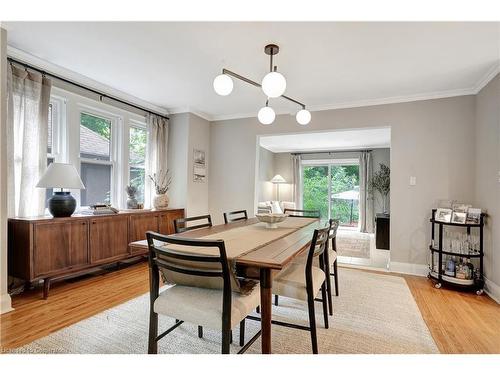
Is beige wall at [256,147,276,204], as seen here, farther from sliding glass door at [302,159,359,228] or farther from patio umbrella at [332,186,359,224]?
patio umbrella at [332,186,359,224]

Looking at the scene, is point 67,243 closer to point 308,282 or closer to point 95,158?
point 95,158

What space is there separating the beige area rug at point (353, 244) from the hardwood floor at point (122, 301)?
4.73 ft

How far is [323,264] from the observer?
7.25 ft

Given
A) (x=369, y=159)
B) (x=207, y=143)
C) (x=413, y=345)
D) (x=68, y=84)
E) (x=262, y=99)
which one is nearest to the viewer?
(x=413, y=345)

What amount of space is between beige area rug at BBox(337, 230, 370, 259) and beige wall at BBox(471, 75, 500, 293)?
1.83m

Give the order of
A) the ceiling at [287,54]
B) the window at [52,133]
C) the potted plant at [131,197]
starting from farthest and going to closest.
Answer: the potted plant at [131,197]
the window at [52,133]
the ceiling at [287,54]

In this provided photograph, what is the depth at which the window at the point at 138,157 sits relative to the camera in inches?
163

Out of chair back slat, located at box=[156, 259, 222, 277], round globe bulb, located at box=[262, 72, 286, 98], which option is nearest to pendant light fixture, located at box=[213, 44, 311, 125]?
round globe bulb, located at box=[262, 72, 286, 98]

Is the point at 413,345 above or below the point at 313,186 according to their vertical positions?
below

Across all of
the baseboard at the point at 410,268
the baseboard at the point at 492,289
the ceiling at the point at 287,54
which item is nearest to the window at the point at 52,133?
the ceiling at the point at 287,54

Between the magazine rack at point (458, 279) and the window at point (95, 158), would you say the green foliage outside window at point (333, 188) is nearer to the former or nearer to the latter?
the magazine rack at point (458, 279)
